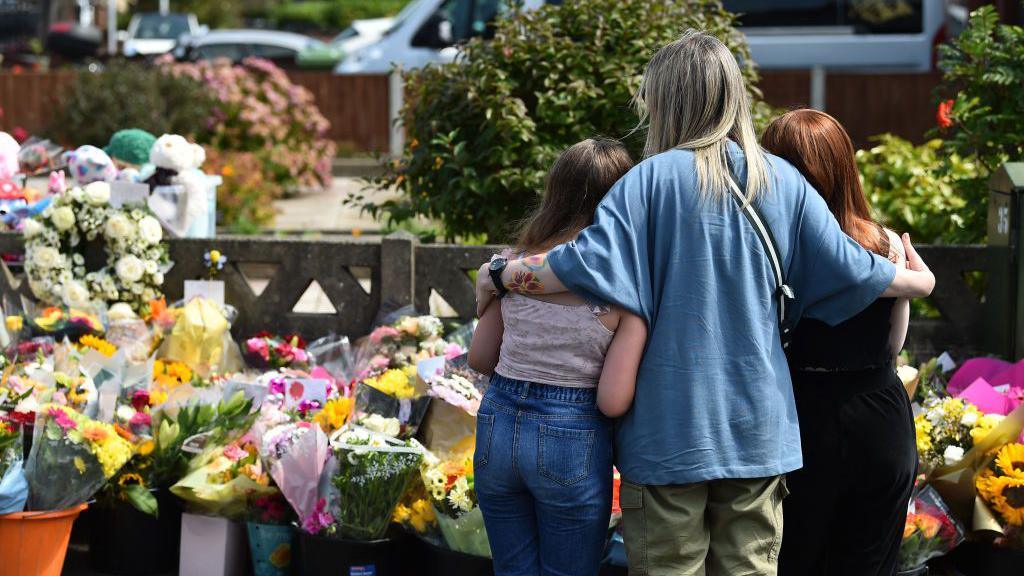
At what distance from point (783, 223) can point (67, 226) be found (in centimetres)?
393

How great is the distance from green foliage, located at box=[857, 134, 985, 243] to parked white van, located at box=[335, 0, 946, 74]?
6.55m

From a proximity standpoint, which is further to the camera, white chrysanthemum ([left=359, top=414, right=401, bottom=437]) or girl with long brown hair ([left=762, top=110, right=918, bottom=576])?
white chrysanthemum ([left=359, top=414, right=401, bottom=437])

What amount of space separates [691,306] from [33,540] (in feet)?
8.06

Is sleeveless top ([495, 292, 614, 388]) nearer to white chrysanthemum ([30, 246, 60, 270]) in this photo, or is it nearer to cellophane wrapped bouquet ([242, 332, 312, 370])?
cellophane wrapped bouquet ([242, 332, 312, 370])

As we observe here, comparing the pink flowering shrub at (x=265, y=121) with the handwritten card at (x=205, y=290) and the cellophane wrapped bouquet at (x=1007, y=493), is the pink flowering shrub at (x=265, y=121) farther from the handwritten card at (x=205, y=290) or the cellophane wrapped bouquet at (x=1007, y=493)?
the cellophane wrapped bouquet at (x=1007, y=493)

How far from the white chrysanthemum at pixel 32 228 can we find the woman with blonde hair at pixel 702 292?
11.9ft

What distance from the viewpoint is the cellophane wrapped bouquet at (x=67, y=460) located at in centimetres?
407

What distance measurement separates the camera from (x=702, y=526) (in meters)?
2.89

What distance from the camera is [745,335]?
281cm

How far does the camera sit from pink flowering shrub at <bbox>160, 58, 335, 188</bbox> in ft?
42.7

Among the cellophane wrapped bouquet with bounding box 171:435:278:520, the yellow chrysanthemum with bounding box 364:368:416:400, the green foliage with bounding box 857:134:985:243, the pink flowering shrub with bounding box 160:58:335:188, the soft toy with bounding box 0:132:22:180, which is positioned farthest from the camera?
the pink flowering shrub with bounding box 160:58:335:188

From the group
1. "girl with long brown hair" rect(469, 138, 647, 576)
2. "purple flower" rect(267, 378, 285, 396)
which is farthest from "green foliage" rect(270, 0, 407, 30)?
"girl with long brown hair" rect(469, 138, 647, 576)

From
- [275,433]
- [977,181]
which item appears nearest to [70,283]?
[275,433]

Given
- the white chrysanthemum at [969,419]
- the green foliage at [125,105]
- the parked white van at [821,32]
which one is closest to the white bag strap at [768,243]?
the white chrysanthemum at [969,419]
